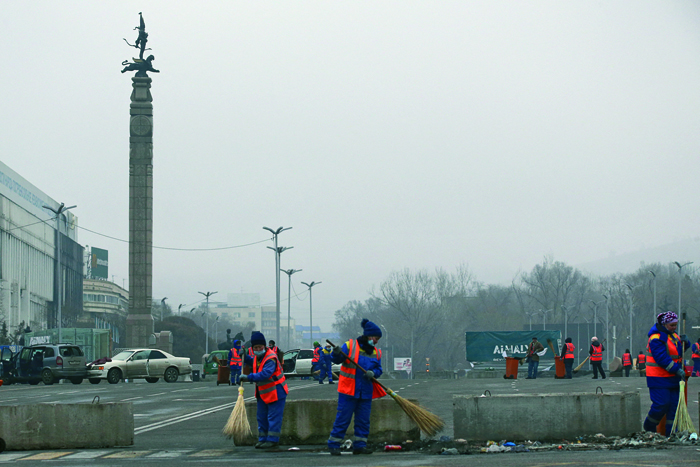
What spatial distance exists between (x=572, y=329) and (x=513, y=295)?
5345 cm

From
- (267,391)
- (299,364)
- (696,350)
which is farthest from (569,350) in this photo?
(267,391)

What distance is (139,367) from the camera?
38.8 m

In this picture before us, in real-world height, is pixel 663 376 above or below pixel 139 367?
above

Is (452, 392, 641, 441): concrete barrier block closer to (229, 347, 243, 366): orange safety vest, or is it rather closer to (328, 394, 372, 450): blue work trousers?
(328, 394, 372, 450): blue work trousers

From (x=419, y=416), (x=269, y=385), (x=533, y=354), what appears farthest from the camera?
(x=533, y=354)

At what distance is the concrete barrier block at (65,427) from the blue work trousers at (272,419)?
1964 millimetres

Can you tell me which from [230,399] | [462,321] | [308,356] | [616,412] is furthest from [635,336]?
[616,412]

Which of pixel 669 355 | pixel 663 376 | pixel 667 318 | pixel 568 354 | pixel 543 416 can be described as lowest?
pixel 543 416

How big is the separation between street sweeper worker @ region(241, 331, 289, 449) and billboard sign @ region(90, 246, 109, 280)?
143803 millimetres

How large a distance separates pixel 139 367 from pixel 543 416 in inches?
1138

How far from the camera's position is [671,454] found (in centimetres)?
1064

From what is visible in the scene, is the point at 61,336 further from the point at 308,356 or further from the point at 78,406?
the point at 78,406

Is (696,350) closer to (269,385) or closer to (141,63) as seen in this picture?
(269,385)

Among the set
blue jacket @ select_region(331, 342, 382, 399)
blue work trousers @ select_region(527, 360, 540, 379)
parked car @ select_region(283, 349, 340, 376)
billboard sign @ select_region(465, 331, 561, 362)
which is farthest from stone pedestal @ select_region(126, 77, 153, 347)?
blue jacket @ select_region(331, 342, 382, 399)
